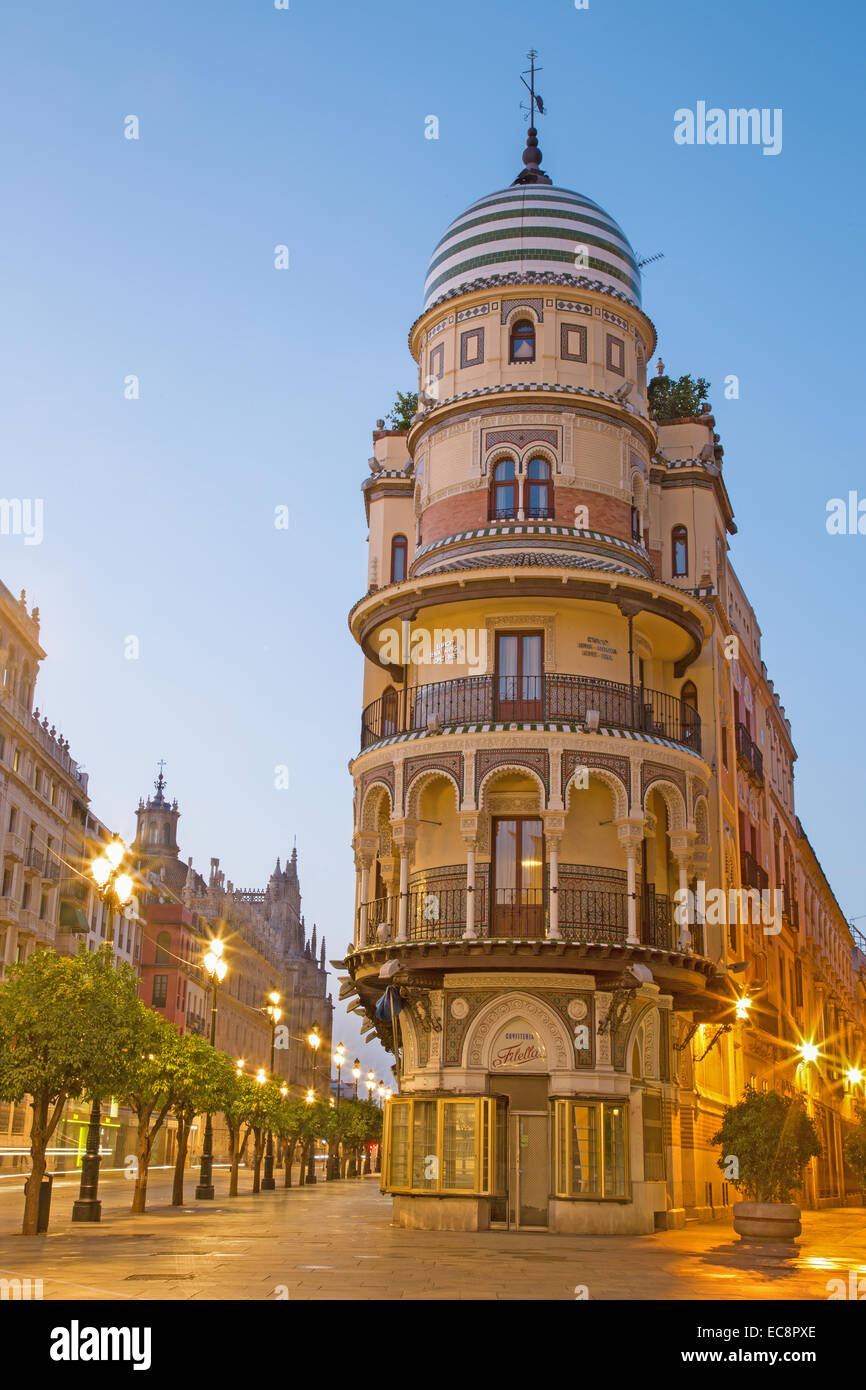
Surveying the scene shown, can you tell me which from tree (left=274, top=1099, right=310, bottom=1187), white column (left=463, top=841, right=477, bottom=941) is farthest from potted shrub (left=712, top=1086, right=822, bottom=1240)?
tree (left=274, top=1099, right=310, bottom=1187)

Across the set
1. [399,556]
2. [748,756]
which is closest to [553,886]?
[399,556]

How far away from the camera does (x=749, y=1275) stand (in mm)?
20375

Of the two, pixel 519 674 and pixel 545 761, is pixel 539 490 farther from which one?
pixel 545 761

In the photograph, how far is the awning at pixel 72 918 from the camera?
71062 millimetres

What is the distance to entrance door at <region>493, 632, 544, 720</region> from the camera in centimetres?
3356

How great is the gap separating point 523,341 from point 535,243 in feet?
8.86

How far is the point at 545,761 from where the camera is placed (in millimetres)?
31906

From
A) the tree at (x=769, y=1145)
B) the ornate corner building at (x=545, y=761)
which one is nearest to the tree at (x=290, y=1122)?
the ornate corner building at (x=545, y=761)

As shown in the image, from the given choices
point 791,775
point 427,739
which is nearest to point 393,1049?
point 427,739

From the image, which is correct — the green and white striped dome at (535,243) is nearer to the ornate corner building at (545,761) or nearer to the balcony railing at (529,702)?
the ornate corner building at (545,761)

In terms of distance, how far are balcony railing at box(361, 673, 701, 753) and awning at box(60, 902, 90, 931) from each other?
40622mm

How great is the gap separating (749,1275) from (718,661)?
902 inches

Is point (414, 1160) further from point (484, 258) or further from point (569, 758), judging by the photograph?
point (484, 258)

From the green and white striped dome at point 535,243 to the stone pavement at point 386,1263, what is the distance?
24258 mm
